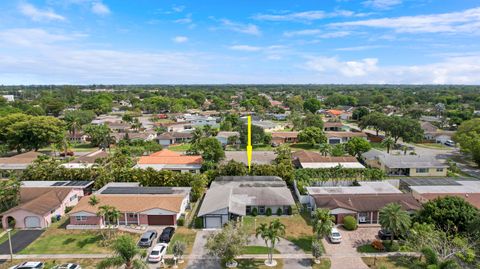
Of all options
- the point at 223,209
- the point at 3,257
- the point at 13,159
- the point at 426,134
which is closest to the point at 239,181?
the point at 223,209

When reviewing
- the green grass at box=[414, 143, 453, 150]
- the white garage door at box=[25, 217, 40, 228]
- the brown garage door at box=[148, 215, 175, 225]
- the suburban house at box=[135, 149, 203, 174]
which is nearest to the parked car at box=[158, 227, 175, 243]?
the brown garage door at box=[148, 215, 175, 225]

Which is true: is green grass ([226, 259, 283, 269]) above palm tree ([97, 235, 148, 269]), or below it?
below

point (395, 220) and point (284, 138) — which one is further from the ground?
point (395, 220)

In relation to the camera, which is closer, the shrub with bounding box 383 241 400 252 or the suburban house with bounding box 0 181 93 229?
the shrub with bounding box 383 241 400 252

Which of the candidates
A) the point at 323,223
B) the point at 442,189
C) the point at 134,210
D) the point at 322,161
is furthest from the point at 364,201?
the point at 134,210

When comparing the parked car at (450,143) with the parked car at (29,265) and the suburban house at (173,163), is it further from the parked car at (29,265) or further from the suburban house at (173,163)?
the parked car at (29,265)

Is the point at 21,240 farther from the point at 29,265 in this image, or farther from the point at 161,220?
the point at 161,220

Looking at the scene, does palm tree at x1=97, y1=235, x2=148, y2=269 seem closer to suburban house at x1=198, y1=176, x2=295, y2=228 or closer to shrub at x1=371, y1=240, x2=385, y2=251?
suburban house at x1=198, y1=176, x2=295, y2=228

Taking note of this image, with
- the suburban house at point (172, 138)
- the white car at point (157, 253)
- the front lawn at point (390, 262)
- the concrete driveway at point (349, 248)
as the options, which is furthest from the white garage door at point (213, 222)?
the suburban house at point (172, 138)
